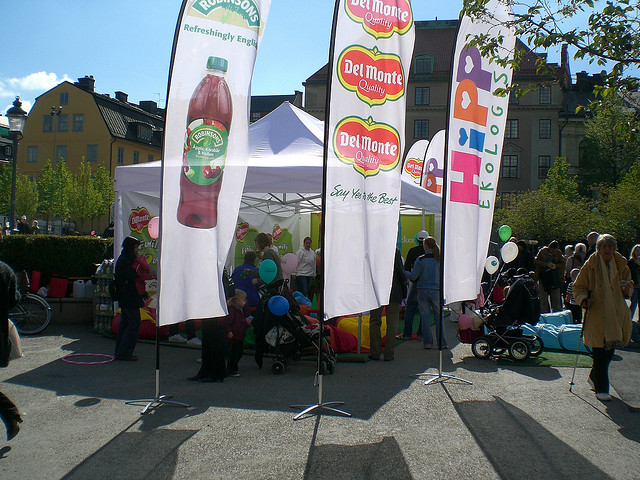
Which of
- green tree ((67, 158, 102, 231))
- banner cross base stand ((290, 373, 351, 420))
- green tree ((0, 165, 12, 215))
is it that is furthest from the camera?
green tree ((67, 158, 102, 231))

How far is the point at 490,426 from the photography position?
234 inches

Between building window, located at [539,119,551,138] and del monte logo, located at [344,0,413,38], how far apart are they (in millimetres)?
51083

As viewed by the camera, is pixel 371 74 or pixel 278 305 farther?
pixel 278 305

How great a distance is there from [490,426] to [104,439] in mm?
3575

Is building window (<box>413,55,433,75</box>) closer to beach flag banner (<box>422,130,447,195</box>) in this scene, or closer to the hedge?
beach flag banner (<box>422,130,447,195</box>)

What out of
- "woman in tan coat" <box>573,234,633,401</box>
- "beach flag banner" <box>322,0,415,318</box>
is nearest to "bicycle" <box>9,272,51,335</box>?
"beach flag banner" <box>322,0,415,318</box>

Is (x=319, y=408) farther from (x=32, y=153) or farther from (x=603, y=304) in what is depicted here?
(x=32, y=153)

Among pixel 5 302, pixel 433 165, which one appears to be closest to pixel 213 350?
pixel 5 302

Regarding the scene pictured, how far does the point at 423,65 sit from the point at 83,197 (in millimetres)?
30604

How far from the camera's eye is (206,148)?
21.1 feet

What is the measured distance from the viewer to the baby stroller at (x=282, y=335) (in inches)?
321

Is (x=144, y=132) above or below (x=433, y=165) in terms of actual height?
above

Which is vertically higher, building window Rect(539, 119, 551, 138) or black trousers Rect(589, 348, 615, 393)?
building window Rect(539, 119, 551, 138)

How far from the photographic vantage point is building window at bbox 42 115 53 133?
57.6m
